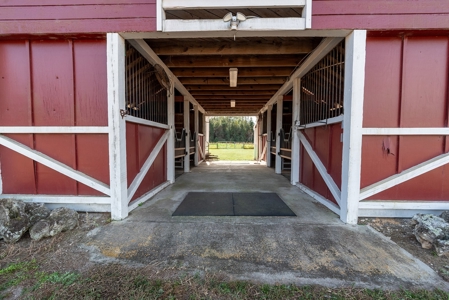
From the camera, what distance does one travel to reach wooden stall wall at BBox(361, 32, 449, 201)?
2340mm

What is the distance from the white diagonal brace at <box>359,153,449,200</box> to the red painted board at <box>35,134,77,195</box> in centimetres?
361

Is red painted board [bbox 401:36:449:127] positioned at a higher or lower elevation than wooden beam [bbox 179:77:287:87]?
lower

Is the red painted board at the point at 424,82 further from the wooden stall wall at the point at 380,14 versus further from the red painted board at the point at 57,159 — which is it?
the red painted board at the point at 57,159

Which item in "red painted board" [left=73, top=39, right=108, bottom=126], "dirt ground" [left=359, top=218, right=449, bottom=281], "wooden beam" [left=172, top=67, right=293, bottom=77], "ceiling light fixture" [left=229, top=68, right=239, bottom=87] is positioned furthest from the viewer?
"wooden beam" [left=172, top=67, right=293, bottom=77]

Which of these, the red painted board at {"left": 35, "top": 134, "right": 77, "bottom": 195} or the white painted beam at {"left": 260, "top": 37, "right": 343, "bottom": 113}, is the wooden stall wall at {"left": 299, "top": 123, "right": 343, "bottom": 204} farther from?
the red painted board at {"left": 35, "top": 134, "right": 77, "bottom": 195}

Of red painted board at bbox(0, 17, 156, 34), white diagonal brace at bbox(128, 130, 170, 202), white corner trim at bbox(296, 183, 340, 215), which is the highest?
red painted board at bbox(0, 17, 156, 34)

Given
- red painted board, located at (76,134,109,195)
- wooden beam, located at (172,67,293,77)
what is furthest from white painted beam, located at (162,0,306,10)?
wooden beam, located at (172,67,293,77)

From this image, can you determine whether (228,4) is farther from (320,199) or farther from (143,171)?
(320,199)

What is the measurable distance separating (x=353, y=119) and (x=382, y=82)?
1.99 ft

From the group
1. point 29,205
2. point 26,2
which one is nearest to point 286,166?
point 29,205

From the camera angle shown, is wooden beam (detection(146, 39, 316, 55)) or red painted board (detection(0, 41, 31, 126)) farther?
wooden beam (detection(146, 39, 316, 55))

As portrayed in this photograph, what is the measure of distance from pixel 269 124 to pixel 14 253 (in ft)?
22.5

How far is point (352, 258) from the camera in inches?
67.5

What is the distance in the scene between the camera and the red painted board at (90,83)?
2432mm
